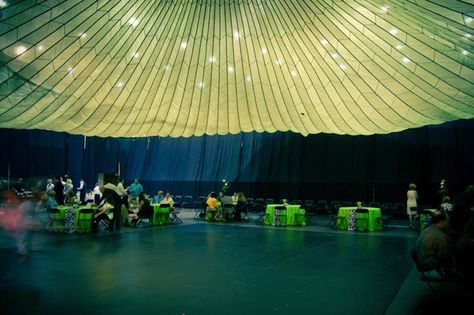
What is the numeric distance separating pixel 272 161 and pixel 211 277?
48.4ft

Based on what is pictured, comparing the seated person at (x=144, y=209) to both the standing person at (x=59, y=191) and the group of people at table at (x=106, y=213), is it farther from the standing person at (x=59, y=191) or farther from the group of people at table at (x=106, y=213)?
the standing person at (x=59, y=191)

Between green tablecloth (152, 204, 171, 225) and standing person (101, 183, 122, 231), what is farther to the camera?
green tablecloth (152, 204, 171, 225)

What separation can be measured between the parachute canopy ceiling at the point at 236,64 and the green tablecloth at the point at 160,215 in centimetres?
319

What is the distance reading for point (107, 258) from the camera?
7793mm

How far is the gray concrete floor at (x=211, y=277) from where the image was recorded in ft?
15.8

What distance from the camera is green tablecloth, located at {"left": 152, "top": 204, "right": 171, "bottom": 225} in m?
14.4

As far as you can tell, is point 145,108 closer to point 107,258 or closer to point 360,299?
point 107,258

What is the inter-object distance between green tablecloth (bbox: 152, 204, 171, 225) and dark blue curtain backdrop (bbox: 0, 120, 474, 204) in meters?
7.36

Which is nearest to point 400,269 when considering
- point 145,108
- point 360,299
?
point 360,299

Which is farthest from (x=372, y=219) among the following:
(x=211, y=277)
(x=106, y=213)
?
(x=106, y=213)

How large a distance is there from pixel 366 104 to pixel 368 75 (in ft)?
3.37

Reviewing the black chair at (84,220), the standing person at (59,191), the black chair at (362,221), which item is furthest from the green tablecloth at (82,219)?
the black chair at (362,221)

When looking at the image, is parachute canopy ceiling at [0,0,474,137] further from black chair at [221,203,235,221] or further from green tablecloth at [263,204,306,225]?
black chair at [221,203,235,221]

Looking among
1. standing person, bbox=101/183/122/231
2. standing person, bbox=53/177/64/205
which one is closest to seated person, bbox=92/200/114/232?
standing person, bbox=101/183/122/231
